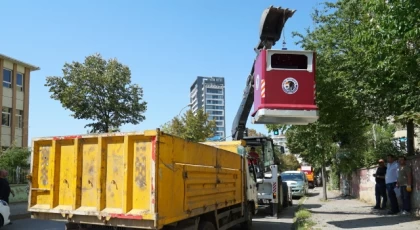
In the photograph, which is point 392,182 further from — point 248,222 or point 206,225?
point 206,225

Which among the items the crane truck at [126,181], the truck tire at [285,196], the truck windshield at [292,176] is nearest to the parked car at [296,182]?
the truck windshield at [292,176]

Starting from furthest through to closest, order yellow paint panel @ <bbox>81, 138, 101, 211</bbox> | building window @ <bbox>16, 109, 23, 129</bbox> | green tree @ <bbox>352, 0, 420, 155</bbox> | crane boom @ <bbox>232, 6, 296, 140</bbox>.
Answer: building window @ <bbox>16, 109, 23, 129</bbox>, crane boom @ <bbox>232, 6, 296, 140</bbox>, green tree @ <bbox>352, 0, 420, 155</bbox>, yellow paint panel @ <bbox>81, 138, 101, 211</bbox>

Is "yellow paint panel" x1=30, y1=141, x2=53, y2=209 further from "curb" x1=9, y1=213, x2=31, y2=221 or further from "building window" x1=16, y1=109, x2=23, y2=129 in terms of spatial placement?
"building window" x1=16, y1=109, x2=23, y2=129

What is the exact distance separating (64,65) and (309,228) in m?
21.0

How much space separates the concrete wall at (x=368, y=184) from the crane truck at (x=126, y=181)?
22.4 ft

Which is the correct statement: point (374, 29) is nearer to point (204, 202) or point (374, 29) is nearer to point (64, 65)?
point (204, 202)

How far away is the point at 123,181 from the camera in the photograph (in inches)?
241

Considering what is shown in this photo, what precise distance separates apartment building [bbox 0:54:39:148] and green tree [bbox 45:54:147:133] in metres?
12.9

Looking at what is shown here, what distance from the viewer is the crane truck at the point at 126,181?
592 centimetres

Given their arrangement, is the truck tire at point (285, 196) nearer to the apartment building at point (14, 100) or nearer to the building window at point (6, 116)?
the apartment building at point (14, 100)

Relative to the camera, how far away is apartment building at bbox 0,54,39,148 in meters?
37.4

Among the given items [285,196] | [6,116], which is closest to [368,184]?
[285,196]

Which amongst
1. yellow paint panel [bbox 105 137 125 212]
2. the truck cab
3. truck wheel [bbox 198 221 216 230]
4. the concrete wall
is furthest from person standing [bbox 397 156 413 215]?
yellow paint panel [bbox 105 137 125 212]

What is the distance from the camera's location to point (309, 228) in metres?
10.7
